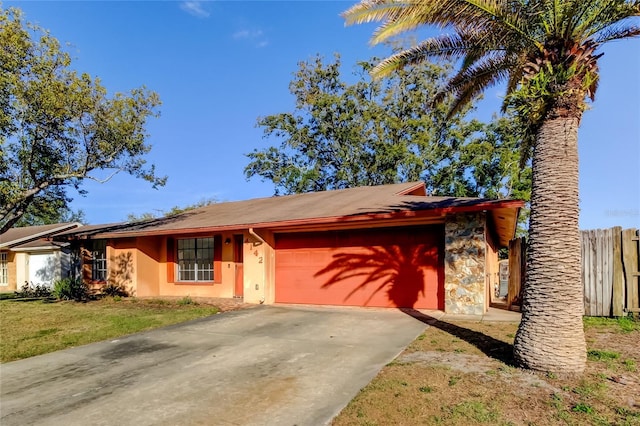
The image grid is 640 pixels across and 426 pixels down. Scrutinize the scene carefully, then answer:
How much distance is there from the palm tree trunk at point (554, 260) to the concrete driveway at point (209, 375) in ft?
7.17

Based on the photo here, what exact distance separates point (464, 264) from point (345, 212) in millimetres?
3656

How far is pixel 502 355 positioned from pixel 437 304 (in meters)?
4.66

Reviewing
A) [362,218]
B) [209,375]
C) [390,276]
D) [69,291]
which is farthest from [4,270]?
[209,375]

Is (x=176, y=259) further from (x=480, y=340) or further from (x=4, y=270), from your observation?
(x=4, y=270)

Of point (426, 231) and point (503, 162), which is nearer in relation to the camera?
point (426, 231)

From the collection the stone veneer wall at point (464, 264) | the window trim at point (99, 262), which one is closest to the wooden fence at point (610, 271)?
the stone veneer wall at point (464, 264)

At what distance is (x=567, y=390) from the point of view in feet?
15.7

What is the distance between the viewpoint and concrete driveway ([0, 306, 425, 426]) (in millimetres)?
4590

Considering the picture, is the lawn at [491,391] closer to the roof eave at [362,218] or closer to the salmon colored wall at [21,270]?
the roof eave at [362,218]

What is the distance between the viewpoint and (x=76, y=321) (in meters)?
11.0

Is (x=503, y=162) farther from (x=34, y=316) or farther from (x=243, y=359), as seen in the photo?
(x=34, y=316)

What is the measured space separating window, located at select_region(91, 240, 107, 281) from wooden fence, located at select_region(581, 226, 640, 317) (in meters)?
18.6

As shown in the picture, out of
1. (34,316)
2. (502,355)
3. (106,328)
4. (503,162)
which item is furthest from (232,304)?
(503,162)

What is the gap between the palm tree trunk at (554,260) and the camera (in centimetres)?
538
